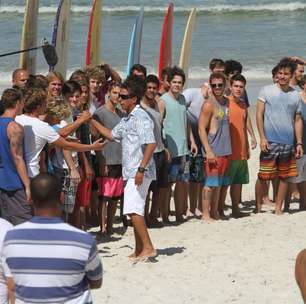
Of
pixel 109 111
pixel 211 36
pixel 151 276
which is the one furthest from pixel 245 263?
pixel 211 36

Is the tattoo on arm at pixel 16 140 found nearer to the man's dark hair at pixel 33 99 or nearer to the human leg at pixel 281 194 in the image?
the man's dark hair at pixel 33 99

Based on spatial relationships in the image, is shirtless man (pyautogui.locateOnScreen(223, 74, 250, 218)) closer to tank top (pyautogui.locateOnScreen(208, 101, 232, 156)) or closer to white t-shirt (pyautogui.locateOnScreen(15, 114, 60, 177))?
tank top (pyautogui.locateOnScreen(208, 101, 232, 156))

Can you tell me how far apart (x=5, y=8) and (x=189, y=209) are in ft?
69.4

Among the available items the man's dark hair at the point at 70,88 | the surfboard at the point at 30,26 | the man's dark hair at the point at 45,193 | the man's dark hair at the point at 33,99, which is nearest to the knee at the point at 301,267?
the man's dark hair at the point at 45,193

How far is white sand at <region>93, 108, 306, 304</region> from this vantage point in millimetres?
6664

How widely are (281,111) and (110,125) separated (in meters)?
1.83

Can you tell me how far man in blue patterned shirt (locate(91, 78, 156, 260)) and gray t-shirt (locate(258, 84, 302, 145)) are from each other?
2.07 meters

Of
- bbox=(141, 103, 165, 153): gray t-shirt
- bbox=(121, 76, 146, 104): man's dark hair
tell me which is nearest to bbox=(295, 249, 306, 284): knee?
bbox=(121, 76, 146, 104): man's dark hair

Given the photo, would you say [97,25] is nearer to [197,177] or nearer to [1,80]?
[197,177]

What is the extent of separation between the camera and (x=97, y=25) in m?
12.1

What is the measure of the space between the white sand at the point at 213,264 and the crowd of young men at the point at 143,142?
0.24 meters

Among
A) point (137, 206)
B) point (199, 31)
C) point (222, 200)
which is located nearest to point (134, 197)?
point (137, 206)

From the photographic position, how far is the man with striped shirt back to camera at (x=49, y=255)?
403 centimetres

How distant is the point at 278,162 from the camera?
925 cm
